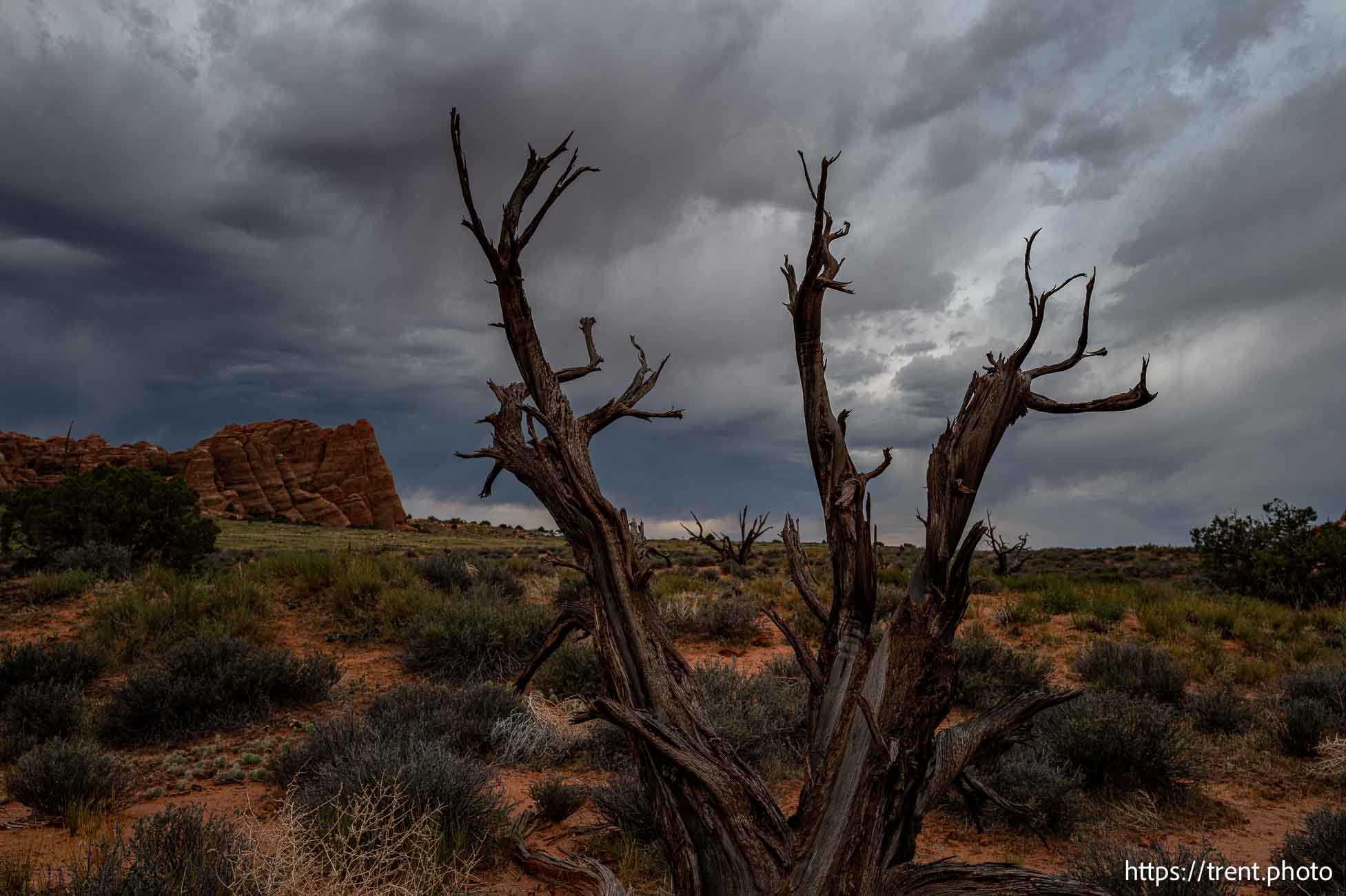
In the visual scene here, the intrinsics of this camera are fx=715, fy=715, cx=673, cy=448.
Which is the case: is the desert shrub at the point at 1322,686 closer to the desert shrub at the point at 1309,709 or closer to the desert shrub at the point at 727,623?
the desert shrub at the point at 1309,709

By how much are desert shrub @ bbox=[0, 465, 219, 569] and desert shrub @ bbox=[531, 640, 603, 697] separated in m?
11.8

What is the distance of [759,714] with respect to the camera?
23.9 feet

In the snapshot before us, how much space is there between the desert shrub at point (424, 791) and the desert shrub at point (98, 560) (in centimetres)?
1127

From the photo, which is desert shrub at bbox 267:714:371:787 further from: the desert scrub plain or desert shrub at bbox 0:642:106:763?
desert shrub at bbox 0:642:106:763

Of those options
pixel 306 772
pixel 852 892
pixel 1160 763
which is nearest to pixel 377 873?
pixel 306 772

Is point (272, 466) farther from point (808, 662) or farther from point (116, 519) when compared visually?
point (808, 662)

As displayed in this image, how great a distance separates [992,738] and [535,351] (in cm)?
285

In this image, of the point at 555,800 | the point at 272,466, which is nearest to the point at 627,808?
the point at 555,800

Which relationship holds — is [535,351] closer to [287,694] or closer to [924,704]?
[924,704]

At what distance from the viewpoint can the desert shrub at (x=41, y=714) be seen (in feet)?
23.7

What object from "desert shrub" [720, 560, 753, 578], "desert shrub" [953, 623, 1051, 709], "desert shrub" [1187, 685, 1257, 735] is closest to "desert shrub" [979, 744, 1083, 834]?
"desert shrub" [953, 623, 1051, 709]

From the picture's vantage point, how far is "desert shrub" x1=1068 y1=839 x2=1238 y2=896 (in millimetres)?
4293

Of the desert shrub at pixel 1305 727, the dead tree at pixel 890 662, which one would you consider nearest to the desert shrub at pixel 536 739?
the dead tree at pixel 890 662

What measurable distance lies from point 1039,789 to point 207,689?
27.5 feet
